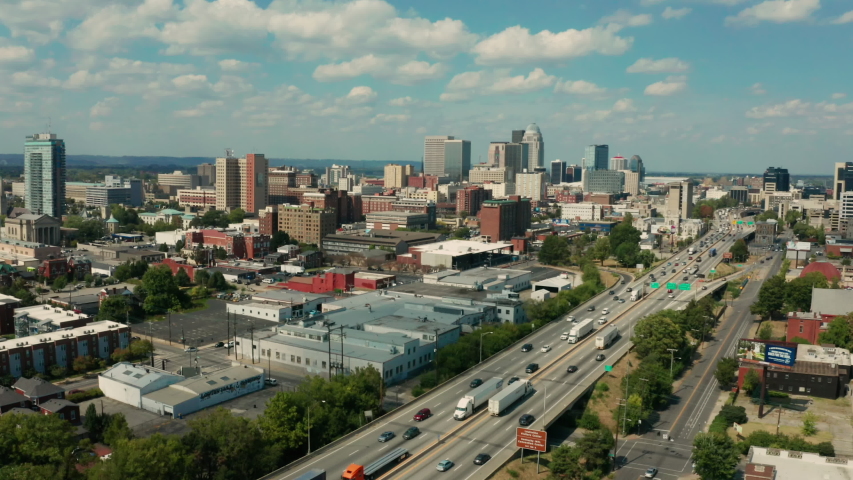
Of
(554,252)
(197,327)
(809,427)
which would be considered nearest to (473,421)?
(809,427)

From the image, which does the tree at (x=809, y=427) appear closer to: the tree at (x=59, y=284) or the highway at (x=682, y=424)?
the highway at (x=682, y=424)

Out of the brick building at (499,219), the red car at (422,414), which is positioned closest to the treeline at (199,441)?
the red car at (422,414)

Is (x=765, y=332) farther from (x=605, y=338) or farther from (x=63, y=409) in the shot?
(x=63, y=409)

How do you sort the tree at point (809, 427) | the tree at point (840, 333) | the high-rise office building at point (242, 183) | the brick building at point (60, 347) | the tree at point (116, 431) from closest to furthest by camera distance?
the tree at point (116, 431)
the tree at point (809, 427)
the brick building at point (60, 347)
the tree at point (840, 333)
the high-rise office building at point (242, 183)

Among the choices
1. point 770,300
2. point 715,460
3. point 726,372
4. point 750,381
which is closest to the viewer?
point 715,460

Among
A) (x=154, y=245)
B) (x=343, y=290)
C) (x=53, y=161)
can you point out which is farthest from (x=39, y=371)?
(x=53, y=161)
